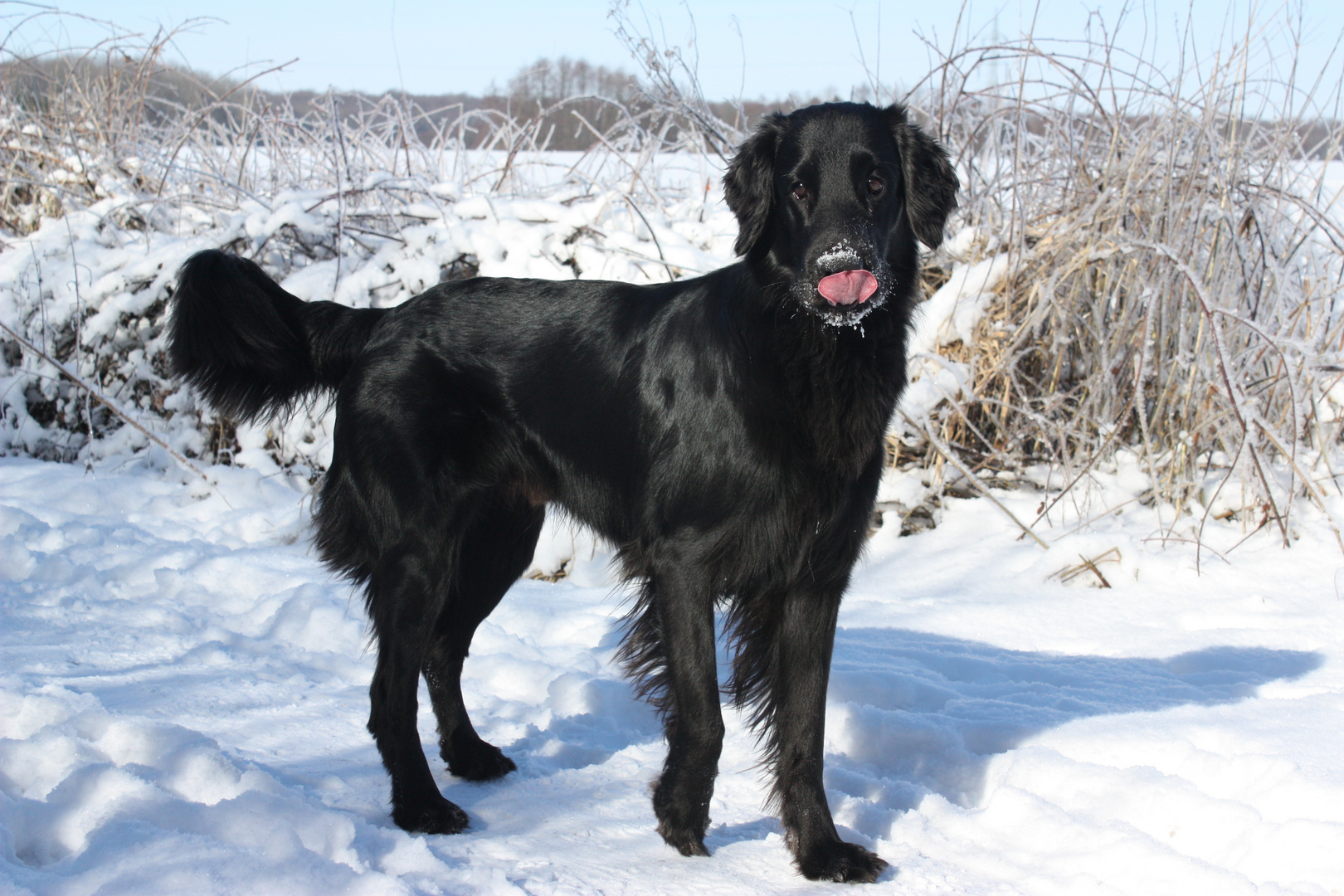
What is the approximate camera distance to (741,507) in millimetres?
2176

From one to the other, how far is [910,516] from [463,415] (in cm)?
266

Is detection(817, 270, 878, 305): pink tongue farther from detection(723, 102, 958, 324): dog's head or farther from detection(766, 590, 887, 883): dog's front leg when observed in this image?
detection(766, 590, 887, 883): dog's front leg

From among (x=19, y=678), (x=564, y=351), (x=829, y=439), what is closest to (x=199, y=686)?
(x=19, y=678)

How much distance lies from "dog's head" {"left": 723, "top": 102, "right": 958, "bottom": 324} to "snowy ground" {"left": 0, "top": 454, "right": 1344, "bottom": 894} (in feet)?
3.98

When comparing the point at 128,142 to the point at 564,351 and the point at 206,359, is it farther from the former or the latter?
the point at 564,351

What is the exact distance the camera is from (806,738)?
7.33 ft

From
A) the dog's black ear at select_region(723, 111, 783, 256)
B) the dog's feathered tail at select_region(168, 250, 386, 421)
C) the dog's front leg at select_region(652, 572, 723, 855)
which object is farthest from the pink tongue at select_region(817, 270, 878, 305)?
the dog's feathered tail at select_region(168, 250, 386, 421)

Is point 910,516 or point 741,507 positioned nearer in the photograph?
point 741,507

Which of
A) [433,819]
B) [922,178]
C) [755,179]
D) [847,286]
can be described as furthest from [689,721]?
[922,178]

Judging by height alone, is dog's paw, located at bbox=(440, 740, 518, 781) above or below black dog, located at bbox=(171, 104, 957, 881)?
below

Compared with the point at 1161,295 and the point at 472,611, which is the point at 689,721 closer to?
the point at 472,611

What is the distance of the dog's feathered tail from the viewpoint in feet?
8.91

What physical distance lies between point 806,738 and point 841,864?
277 mm

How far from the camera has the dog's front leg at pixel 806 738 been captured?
2088 millimetres
